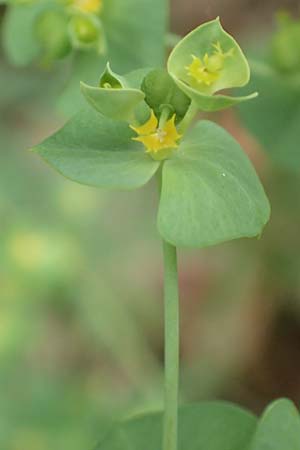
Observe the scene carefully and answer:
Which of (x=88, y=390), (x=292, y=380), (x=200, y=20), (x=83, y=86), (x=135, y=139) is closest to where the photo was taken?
(x=83, y=86)

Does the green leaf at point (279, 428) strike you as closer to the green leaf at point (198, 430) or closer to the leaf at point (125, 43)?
the green leaf at point (198, 430)

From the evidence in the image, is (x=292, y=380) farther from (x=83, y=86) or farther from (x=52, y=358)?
(x=83, y=86)

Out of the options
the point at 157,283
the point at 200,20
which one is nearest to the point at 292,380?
the point at 157,283

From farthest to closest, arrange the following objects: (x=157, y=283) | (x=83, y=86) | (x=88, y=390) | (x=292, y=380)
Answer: (x=157, y=283)
(x=292, y=380)
(x=88, y=390)
(x=83, y=86)

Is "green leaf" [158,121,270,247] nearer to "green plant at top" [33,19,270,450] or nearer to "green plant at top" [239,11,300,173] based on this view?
"green plant at top" [33,19,270,450]

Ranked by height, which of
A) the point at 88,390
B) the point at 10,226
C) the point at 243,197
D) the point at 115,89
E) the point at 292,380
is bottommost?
the point at 292,380

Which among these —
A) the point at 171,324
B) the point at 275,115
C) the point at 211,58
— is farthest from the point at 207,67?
the point at 275,115

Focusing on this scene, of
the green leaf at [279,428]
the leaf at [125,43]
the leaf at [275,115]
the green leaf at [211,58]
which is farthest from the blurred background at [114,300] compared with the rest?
the green leaf at [211,58]
